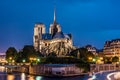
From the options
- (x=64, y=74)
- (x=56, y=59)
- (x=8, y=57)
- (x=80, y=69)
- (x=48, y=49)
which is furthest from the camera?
(x=48, y=49)

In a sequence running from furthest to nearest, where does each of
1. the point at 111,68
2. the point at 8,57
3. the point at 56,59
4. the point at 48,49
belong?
the point at 48,49
the point at 8,57
the point at 111,68
the point at 56,59

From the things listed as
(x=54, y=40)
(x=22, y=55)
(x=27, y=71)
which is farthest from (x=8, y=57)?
(x=27, y=71)

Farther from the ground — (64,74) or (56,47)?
(56,47)

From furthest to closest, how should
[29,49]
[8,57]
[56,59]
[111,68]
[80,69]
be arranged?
[8,57], [29,49], [111,68], [56,59], [80,69]

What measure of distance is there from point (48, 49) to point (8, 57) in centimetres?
2018

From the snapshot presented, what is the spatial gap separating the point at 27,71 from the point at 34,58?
22.0 metres

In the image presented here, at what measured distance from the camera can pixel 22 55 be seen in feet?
493

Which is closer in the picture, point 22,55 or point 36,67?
point 36,67

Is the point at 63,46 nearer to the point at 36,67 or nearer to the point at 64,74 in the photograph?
the point at 36,67

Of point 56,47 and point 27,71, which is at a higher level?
point 56,47

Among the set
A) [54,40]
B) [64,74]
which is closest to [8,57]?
[54,40]

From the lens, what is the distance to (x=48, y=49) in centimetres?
17675

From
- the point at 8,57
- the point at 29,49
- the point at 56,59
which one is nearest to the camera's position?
the point at 56,59

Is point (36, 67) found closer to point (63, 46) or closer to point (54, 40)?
point (63, 46)
